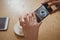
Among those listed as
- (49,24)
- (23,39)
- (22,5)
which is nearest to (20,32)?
(23,39)

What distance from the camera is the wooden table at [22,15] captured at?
3.16ft

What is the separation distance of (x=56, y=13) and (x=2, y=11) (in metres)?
0.42

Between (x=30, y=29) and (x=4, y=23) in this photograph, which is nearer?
(x=30, y=29)

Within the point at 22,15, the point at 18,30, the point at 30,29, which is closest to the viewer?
the point at 30,29

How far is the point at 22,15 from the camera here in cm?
111

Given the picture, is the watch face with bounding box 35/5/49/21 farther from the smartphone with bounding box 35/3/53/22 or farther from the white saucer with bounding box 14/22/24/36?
the white saucer with bounding box 14/22/24/36

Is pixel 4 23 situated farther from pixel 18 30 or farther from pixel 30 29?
pixel 30 29

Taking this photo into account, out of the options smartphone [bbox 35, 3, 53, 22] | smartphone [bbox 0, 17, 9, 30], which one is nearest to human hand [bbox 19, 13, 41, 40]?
smartphone [bbox 35, 3, 53, 22]

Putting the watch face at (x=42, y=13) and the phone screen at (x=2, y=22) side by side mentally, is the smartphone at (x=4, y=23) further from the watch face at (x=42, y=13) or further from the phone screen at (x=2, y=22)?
the watch face at (x=42, y=13)

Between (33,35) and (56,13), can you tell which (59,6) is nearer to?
(56,13)

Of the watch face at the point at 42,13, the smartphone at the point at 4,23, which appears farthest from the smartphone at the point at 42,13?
the smartphone at the point at 4,23

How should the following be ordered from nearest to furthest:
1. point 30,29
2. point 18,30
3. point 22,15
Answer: point 30,29
point 18,30
point 22,15

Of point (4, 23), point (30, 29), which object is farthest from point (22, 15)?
point (30, 29)

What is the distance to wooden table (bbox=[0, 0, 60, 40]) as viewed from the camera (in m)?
0.96
